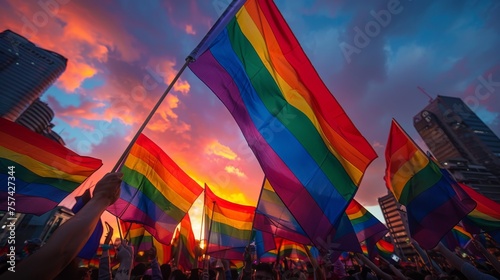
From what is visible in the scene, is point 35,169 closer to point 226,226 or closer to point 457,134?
point 226,226

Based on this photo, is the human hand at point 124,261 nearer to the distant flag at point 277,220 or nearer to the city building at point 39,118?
the distant flag at point 277,220

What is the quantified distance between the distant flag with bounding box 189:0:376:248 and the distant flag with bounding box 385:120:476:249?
156 inches

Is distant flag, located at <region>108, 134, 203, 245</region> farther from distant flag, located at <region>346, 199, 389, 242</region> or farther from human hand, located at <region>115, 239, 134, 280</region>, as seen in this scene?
distant flag, located at <region>346, 199, 389, 242</region>

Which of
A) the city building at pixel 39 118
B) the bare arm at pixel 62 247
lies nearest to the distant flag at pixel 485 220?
the bare arm at pixel 62 247

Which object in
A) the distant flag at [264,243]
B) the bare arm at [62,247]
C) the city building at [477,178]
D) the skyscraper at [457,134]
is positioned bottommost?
the bare arm at [62,247]

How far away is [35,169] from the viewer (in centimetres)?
813

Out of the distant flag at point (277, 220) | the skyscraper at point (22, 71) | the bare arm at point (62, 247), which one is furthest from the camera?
the skyscraper at point (22, 71)

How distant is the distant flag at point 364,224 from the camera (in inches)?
432

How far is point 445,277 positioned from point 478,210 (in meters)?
6.80

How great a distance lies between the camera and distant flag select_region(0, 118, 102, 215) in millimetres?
7684

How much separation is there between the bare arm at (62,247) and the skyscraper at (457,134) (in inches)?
6462

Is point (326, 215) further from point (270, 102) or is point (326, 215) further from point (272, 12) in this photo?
point (272, 12)

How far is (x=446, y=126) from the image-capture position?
5773 inches

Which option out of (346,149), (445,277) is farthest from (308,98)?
(445,277)
